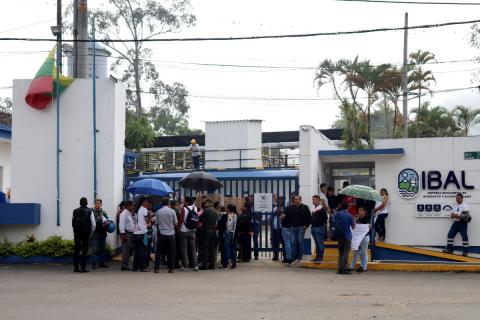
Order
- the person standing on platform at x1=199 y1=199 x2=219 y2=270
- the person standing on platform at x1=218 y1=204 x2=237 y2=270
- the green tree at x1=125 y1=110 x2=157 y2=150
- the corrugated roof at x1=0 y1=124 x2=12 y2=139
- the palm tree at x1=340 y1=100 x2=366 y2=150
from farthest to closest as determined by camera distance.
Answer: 1. the green tree at x1=125 y1=110 x2=157 y2=150
2. the palm tree at x1=340 y1=100 x2=366 y2=150
3. the corrugated roof at x1=0 y1=124 x2=12 y2=139
4. the person standing on platform at x1=218 y1=204 x2=237 y2=270
5. the person standing on platform at x1=199 y1=199 x2=219 y2=270

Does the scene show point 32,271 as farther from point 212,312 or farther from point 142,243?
point 212,312

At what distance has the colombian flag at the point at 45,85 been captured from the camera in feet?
66.0

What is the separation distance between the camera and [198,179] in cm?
2080

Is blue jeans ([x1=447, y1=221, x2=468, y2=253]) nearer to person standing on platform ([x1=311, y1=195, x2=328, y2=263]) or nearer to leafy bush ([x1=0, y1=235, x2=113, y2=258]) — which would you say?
person standing on platform ([x1=311, y1=195, x2=328, y2=263])

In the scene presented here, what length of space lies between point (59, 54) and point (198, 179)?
502 cm

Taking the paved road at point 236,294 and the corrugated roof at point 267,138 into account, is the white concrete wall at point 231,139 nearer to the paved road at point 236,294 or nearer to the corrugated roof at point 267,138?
the corrugated roof at point 267,138

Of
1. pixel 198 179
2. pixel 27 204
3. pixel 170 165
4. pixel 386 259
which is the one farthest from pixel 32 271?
pixel 170 165

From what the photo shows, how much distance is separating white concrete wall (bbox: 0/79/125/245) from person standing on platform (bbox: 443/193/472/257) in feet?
28.6

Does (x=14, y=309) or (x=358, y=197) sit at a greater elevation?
(x=358, y=197)

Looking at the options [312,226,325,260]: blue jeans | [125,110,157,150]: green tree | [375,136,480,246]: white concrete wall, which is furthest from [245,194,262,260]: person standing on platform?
[125,110,157,150]: green tree

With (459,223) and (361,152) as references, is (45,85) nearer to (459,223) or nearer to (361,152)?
A: (361,152)

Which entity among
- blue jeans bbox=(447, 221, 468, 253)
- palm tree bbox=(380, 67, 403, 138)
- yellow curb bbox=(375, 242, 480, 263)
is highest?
palm tree bbox=(380, 67, 403, 138)

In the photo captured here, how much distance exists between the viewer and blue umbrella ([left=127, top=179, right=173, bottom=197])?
1936cm

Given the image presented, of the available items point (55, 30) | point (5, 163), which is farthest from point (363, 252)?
point (5, 163)
